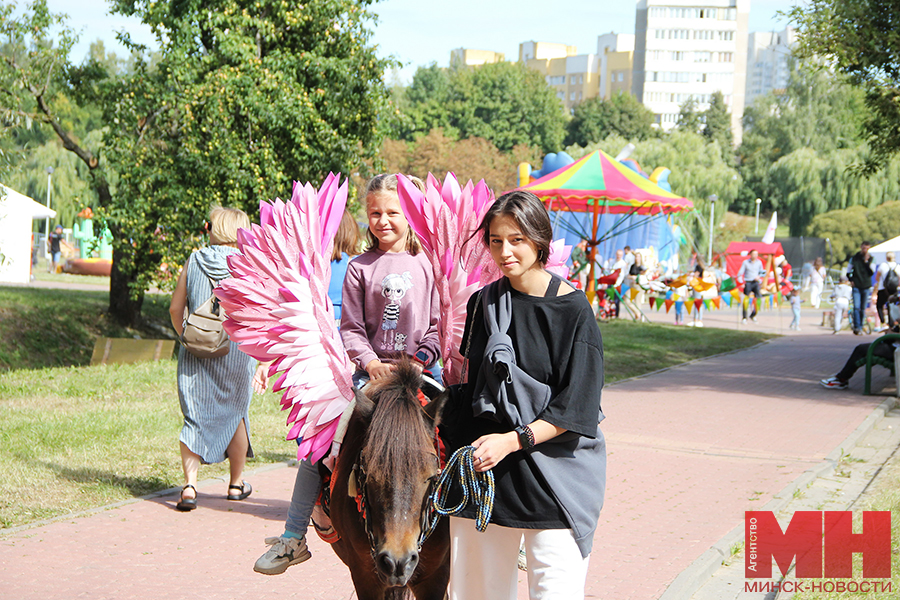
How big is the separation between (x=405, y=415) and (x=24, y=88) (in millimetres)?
15588

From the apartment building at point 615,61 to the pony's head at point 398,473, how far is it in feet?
425

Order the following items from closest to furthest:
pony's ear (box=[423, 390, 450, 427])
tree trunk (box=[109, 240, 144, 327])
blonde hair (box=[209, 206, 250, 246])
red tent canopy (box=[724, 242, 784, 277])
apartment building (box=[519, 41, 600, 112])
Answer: pony's ear (box=[423, 390, 450, 427]) < blonde hair (box=[209, 206, 250, 246]) < tree trunk (box=[109, 240, 144, 327]) < red tent canopy (box=[724, 242, 784, 277]) < apartment building (box=[519, 41, 600, 112])

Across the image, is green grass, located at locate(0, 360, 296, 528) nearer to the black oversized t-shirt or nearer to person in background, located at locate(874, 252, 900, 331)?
the black oversized t-shirt

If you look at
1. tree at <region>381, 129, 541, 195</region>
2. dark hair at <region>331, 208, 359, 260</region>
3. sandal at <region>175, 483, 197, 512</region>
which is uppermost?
tree at <region>381, 129, 541, 195</region>

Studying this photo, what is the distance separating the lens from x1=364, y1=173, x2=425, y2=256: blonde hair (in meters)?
3.67

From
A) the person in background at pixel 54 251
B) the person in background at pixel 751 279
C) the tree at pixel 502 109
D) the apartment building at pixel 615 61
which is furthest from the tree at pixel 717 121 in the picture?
the person in background at pixel 54 251

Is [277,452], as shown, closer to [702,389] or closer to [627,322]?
[702,389]

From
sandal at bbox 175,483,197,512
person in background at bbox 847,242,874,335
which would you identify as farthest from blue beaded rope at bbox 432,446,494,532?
person in background at bbox 847,242,874,335

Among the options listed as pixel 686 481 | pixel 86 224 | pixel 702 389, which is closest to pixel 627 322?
pixel 702 389

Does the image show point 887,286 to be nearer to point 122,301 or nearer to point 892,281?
point 892,281

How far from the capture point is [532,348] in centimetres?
270

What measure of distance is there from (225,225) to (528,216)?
3540mm

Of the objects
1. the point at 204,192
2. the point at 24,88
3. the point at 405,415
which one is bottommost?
the point at 405,415

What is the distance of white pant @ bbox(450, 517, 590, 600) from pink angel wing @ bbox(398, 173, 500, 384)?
2.53 feet
